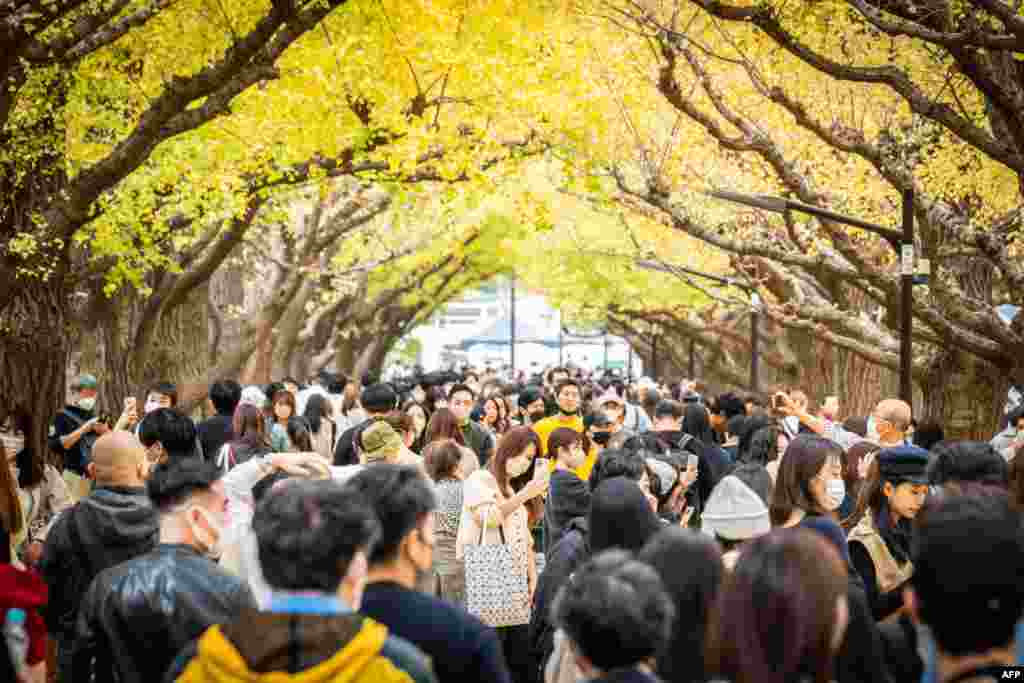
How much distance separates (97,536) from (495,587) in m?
2.53

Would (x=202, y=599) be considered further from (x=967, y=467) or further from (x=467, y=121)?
(x=467, y=121)

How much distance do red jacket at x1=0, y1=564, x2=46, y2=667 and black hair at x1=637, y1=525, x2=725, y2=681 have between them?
2.65 metres

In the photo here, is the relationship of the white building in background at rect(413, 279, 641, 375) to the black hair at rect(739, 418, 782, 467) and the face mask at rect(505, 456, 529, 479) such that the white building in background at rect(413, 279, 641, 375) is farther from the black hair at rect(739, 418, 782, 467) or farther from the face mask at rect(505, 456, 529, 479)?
the face mask at rect(505, 456, 529, 479)

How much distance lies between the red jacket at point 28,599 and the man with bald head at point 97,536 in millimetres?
538

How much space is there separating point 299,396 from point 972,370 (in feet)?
30.6

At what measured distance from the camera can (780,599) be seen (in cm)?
402

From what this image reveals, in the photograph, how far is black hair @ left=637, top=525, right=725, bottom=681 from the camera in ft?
15.3

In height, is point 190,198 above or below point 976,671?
above

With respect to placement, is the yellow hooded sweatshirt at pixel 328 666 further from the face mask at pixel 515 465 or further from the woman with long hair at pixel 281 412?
the woman with long hair at pixel 281 412

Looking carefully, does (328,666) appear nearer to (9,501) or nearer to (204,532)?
(204,532)

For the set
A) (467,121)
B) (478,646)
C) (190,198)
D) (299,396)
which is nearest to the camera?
(478,646)

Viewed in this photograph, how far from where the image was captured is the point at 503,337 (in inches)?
3561

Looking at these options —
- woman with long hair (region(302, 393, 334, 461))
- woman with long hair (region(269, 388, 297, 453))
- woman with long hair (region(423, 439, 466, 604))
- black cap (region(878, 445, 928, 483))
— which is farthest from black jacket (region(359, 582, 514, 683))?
woman with long hair (region(302, 393, 334, 461))

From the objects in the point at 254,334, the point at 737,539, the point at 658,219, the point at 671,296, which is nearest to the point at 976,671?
the point at 737,539
